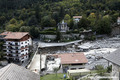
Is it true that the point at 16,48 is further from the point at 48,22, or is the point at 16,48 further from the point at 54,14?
the point at 54,14

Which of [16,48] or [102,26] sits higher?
[102,26]

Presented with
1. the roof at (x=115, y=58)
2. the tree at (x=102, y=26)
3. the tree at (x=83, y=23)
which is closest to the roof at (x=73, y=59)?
the roof at (x=115, y=58)

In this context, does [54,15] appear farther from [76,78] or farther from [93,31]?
[76,78]

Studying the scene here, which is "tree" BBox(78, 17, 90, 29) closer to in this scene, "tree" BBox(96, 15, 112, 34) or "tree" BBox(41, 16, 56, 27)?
"tree" BBox(96, 15, 112, 34)

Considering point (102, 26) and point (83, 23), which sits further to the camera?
point (83, 23)

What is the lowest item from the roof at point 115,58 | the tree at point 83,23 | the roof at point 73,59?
the roof at point 73,59

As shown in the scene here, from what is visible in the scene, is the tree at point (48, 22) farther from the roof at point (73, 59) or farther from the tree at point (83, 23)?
the roof at point (73, 59)

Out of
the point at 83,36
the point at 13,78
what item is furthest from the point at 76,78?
the point at 83,36

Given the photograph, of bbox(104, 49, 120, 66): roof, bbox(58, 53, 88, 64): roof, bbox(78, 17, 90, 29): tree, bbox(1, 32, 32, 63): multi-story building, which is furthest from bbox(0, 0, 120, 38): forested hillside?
bbox(104, 49, 120, 66): roof

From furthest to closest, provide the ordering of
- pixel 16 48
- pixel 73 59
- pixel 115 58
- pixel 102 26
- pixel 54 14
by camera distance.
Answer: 1. pixel 54 14
2. pixel 102 26
3. pixel 16 48
4. pixel 73 59
5. pixel 115 58

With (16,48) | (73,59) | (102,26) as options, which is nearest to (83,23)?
(102,26)
